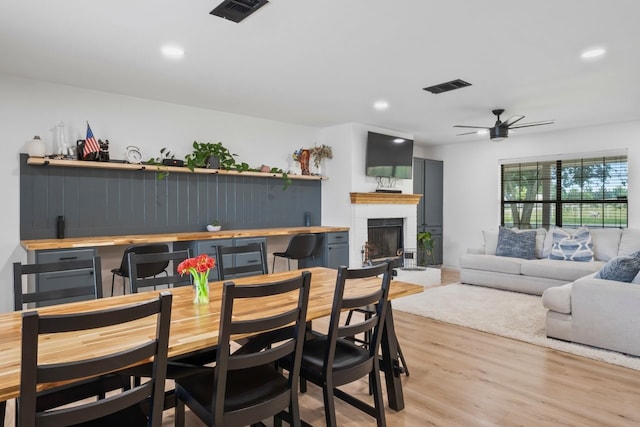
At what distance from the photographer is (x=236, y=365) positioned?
5.19 feet

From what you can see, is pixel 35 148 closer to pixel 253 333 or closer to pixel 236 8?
pixel 236 8

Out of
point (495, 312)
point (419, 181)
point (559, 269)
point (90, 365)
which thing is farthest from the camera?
point (419, 181)

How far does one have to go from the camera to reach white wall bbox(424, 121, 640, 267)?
5.95 metres

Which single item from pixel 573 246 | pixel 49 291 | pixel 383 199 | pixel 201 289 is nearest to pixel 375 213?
pixel 383 199

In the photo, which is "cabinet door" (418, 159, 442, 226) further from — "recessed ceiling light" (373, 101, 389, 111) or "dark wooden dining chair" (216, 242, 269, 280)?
"dark wooden dining chair" (216, 242, 269, 280)

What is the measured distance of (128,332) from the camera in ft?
5.26

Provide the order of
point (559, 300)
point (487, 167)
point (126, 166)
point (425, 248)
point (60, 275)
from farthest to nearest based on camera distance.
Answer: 1. point (487, 167)
2. point (425, 248)
3. point (126, 166)
4. point (559, 300)
5. point (60, 275)

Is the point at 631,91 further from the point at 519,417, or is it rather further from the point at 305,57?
the point at 519,417

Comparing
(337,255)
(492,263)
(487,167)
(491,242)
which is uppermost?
(487,167)

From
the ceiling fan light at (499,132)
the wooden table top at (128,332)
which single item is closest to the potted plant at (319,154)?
the ceiling fan light at (499,132)

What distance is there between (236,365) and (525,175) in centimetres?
696

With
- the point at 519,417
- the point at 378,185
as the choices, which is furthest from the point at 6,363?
the point at 378,185

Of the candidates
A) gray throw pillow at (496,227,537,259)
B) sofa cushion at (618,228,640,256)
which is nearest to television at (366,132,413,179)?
gray throw pillow at (496,227,537,259)

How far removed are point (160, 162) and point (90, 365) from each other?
152 inches
